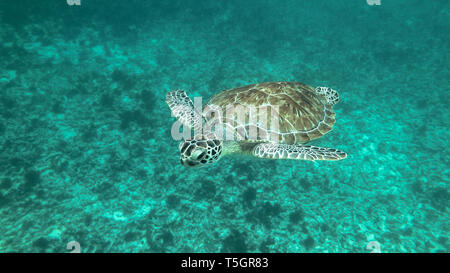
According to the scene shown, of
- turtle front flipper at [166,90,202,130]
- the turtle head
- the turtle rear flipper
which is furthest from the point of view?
the turtle rear flipper

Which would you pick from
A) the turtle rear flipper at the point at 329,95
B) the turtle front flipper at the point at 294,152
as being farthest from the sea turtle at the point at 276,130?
the turtle rear flipper at the point at 329,95

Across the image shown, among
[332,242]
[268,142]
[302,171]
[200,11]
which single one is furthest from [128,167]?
[200,11]

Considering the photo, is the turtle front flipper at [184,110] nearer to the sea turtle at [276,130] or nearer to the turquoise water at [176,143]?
the sea turtle at [276,130]

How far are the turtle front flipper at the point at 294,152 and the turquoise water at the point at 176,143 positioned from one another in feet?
1.79

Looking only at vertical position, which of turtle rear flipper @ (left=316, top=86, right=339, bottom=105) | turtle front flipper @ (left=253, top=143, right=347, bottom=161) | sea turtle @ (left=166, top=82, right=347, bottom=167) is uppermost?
turtle rear flipper @ (left=316, top=86, right=339, bottom=105)

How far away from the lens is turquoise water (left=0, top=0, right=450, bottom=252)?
100 inches

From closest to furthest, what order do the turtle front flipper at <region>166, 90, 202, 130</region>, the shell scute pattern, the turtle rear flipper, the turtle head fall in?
the turtle head, the shell scute pattern, the turtle front flipper at <region>166, 90, 202, 130</region>, the turtle rear flipper

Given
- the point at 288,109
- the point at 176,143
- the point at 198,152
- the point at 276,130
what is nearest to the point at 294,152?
the point at 276,130

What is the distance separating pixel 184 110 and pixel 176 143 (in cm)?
56

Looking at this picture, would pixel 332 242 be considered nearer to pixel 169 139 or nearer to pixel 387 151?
pixel 387 151

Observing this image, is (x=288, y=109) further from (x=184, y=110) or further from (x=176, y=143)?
(x=176, y=143)

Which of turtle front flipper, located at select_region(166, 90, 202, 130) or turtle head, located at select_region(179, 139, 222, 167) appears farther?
turtle front flipper, located at select_region(166, 90, 202, 130)

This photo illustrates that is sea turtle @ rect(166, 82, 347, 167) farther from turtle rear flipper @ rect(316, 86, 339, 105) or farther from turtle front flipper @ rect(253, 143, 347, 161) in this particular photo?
turtle rear flipper @ rect(316, 86, 339, 105)

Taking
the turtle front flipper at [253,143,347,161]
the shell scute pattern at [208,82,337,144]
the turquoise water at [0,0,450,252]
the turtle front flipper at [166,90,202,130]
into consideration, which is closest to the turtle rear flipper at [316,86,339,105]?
the turquoise water at [0,0,450,252]
